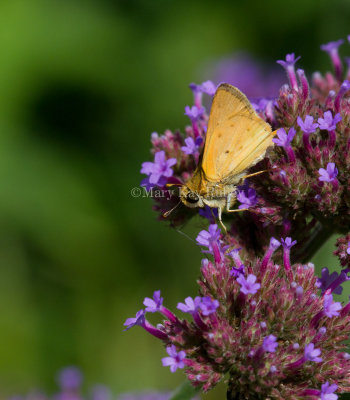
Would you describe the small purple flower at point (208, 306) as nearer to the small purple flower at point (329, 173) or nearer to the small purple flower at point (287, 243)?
the small purple flower at point (287, 243)

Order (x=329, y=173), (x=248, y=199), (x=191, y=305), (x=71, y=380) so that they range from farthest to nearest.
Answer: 1. (x=71, y=380)
2. (x=248, y=199)
3. (x=329, y=173)
4. (x=191, y=305)

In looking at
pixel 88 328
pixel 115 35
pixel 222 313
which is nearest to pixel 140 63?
pixel 115 35

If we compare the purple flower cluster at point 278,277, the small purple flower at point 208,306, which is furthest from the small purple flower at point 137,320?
the small purple flower at point 208,306

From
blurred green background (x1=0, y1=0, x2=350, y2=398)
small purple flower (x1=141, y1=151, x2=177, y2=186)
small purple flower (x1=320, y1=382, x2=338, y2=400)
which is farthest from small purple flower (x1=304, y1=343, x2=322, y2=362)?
blurred green background (x1=0, y1=0, x2=350, y2=398)

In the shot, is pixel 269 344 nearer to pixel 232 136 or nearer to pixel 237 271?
pixel 237 271

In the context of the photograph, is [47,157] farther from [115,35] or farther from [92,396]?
[92,396]

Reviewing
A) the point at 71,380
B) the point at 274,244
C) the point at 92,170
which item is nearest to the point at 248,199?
the point at 274,244
